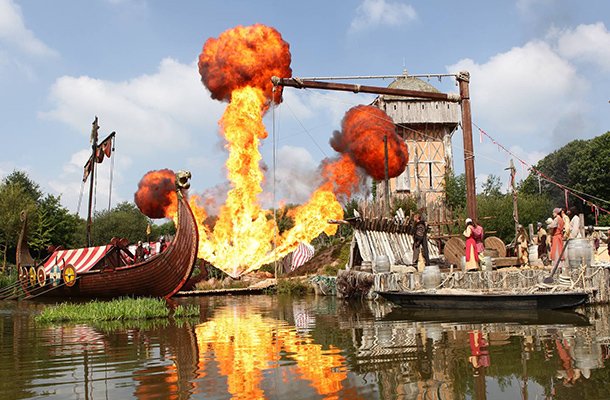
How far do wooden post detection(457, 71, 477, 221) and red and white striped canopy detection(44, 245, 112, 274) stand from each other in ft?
48.4

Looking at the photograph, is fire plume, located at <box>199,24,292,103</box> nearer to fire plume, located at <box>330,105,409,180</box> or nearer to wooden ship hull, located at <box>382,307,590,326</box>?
fire plume, located at <box>330,105,409,180</box>

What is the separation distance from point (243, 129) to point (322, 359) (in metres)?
23.8

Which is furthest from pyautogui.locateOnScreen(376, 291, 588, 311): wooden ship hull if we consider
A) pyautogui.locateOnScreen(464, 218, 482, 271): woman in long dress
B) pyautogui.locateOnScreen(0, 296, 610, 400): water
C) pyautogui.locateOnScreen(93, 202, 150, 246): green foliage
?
pyautogui.locateOnScreen(93, 202, 150, 246): green foliage

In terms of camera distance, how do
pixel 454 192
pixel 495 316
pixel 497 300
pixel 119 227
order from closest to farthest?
pixel 495 316 → pixel 497 300 → pixel 454 192 → pixel 119 227

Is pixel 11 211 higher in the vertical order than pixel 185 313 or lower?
higher

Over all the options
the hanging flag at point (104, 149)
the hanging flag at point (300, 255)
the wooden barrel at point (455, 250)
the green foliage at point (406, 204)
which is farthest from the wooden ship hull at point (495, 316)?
the green foliage at point (406, 204)

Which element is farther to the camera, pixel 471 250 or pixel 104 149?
pixel 104 149

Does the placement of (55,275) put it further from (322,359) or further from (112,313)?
(322,359)

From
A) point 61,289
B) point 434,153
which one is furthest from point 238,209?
point 434,153

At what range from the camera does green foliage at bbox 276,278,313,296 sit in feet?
82.0

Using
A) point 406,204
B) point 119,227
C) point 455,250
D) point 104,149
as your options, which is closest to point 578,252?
point 455,250

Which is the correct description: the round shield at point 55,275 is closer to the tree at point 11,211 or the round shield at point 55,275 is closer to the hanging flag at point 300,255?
the hanging flag at point 300,255

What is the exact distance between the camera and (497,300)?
43.6ft

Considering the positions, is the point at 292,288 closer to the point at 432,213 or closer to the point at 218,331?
the point at 432,213
